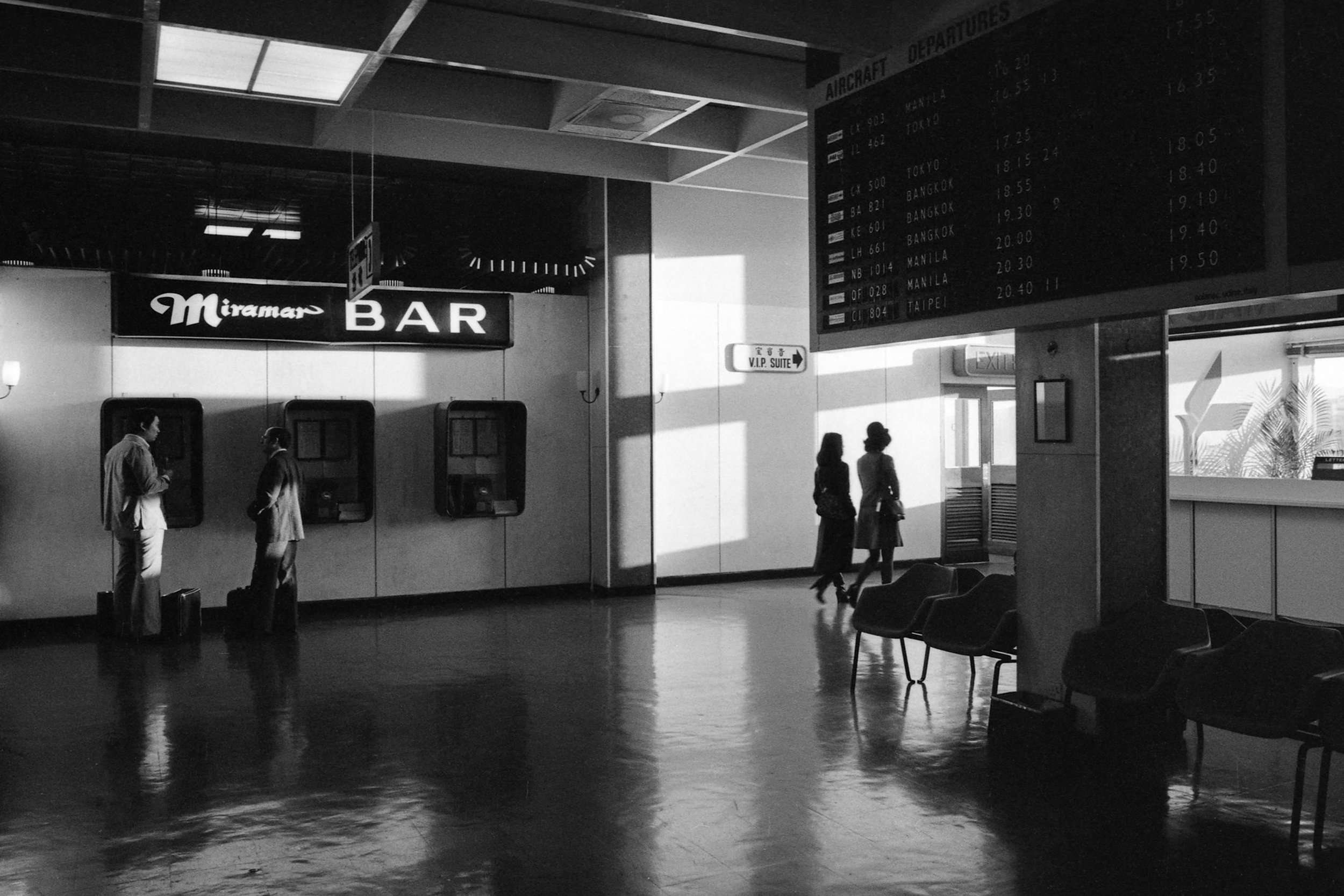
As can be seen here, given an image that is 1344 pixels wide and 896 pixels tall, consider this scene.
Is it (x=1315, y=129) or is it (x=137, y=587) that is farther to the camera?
(x=137, y=587)

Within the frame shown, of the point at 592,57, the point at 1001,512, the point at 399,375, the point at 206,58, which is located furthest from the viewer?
the point at 1001,512

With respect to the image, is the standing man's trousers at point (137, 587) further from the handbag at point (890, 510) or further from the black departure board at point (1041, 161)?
the handbag at point (890, 510)

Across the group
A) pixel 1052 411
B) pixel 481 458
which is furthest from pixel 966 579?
pixel 481 458

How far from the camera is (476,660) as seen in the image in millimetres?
6898

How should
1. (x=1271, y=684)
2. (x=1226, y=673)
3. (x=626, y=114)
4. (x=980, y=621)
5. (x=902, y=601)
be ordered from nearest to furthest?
(x=1271, y=684) < (x=1226, y=673) < (x=980, y=621) < (x=902, y=601) < (x=626, y=114)

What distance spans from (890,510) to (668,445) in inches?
90.4

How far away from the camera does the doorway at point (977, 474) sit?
11805 millimetres

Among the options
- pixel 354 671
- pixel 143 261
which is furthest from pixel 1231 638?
pixel 143 261

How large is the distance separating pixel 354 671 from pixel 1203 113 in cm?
525

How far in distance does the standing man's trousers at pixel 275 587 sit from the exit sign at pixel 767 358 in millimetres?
4474

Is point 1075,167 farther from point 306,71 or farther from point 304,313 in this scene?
point 304,313

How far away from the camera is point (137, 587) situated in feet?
24.8

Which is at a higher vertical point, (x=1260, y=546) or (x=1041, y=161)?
(x=1041, y=161)

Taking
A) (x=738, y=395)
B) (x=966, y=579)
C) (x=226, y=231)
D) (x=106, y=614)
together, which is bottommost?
(x=106, y=614)
